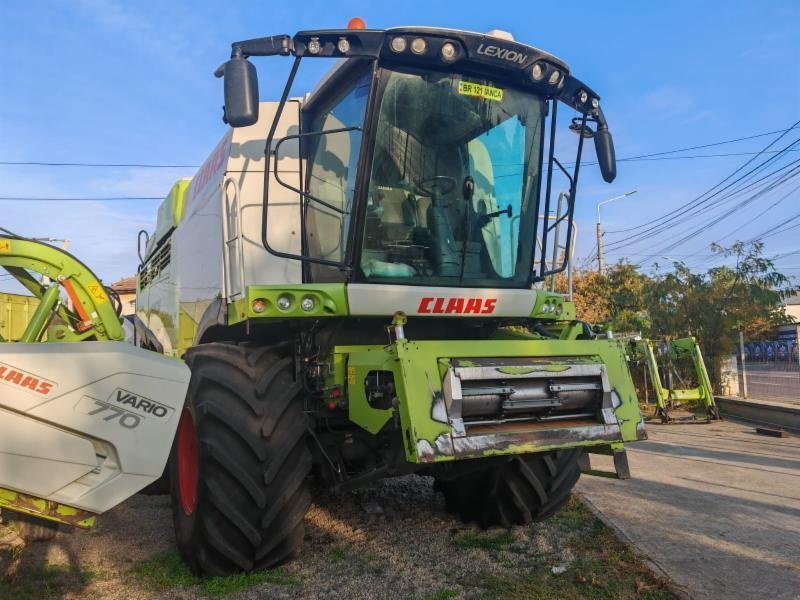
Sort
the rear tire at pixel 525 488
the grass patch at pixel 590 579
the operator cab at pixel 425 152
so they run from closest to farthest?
Result: the grass patch at pixel 590 579 < the operator cab at pixel 425 152 < the rear tire at pixel 525 488

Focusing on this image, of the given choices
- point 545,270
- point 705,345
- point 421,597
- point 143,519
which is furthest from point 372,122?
point 705,345

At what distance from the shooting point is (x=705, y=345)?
50.2 ft

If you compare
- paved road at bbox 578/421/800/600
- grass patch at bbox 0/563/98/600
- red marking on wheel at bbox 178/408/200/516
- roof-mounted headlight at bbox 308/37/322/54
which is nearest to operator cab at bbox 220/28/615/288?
roof-mounted headlight at bbox 308/37/322/54

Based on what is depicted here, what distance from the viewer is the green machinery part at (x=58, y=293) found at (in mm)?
4242

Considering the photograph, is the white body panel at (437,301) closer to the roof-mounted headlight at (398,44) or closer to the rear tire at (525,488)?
the rear tire at (525,488)

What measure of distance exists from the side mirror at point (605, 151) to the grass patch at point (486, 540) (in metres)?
2.76

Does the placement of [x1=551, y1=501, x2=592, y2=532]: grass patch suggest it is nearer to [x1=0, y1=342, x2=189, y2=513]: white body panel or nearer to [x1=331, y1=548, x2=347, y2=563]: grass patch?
[x1=331, y1=548, x2=347, y2=563]: grass patch

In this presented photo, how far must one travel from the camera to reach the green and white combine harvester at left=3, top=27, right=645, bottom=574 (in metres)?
3.72

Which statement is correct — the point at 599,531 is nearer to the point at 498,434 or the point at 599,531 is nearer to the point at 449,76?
the point at 498,434

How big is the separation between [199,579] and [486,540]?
191 cm

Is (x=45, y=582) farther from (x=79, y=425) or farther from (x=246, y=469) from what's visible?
(x=79, y=425)

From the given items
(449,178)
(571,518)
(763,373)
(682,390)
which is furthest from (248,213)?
(763,373)

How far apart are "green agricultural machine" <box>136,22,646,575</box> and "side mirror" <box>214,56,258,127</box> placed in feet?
0.04

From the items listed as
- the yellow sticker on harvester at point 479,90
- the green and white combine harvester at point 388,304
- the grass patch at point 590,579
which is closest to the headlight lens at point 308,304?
the green and white combine harvester at point 388,304
